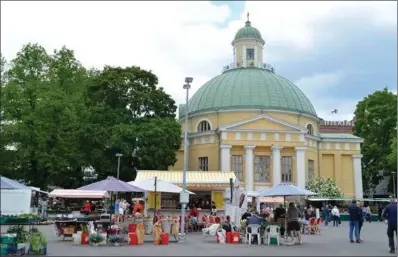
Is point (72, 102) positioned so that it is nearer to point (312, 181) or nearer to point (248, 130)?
point (248, 130)

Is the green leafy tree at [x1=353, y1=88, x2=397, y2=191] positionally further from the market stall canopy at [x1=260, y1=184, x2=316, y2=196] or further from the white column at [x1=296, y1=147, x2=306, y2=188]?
the market stall canopy at [x1=260, y1=184, x2=316, y2=196]

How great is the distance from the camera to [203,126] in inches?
2082

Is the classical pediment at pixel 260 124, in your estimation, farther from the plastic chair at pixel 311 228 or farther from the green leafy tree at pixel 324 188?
the plastic chair at pixel 311 228

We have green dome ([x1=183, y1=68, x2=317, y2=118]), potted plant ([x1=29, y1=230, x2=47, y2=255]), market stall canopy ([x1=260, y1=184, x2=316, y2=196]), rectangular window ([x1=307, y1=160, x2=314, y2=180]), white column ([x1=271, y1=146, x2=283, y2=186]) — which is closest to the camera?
potted plant ([x1=29, y1=230, x2=47, y2=255])

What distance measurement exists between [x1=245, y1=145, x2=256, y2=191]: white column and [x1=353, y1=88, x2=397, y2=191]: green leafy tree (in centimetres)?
1935

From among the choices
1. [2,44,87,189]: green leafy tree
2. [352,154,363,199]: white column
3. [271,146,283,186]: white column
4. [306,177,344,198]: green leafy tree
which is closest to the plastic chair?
[271,146,283,186]: white column

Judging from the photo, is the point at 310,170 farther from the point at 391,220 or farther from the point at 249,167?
the point at 391,220

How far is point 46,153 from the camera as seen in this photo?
4044cm

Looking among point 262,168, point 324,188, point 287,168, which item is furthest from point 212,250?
point 324,188

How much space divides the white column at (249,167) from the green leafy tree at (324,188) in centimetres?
631

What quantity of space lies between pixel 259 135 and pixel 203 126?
26.1 ft

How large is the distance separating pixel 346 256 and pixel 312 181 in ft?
115

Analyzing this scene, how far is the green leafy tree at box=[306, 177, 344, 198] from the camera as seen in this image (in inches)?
1863

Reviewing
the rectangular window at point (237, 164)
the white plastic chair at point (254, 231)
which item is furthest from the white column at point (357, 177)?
the white plastic chair at point (254, 231)
